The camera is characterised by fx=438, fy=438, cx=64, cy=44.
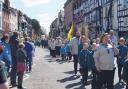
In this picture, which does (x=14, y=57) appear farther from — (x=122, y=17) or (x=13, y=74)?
(x=122, y=17)

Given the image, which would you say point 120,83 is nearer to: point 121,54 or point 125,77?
point 121,54

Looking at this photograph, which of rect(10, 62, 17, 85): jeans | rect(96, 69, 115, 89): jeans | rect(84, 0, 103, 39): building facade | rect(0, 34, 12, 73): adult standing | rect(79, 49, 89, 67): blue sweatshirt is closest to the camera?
rect(96, 69, 115, 89): jeans

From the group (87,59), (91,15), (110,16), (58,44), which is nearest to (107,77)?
(87,59)

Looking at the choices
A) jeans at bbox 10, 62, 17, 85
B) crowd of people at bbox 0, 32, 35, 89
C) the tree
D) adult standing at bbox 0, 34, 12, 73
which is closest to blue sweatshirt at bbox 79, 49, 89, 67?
crowd of people at bbox 0, 32, 35, 89

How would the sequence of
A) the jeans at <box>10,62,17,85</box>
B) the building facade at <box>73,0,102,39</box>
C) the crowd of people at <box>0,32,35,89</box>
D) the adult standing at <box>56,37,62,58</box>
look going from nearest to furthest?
the crowd of people at <box>0,32,35,89</box>, the jeans at <box>10,62,17,85</box>, the adult standing at <box>56,37,62,58</box>, the building facade at <box>73,0,102,39</box>

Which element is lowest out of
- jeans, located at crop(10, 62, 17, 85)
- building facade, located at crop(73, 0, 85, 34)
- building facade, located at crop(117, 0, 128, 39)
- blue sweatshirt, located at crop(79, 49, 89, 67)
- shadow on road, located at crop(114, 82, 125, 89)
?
shadow on road, located at crop(114, 82, 125, 89)

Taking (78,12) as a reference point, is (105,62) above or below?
below

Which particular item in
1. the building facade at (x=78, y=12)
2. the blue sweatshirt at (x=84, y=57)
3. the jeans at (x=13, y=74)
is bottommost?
the jeans at (x=13, y=74)

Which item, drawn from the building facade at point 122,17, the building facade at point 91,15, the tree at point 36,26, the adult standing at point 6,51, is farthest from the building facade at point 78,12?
the adult standing at point 6,51

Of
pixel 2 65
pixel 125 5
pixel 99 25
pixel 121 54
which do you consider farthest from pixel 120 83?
pixel 99 25

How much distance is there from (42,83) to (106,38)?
5.77m

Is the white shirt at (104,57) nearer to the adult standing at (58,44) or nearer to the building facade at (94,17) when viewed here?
the adult standing at (58,44)

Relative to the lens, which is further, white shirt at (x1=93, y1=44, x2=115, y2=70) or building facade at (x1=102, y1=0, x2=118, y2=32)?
building facade at (x1=102, y1=0, x2=118, y2=32)

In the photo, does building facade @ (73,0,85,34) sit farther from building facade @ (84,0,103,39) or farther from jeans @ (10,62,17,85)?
jeans @ (10,62,17,85)
